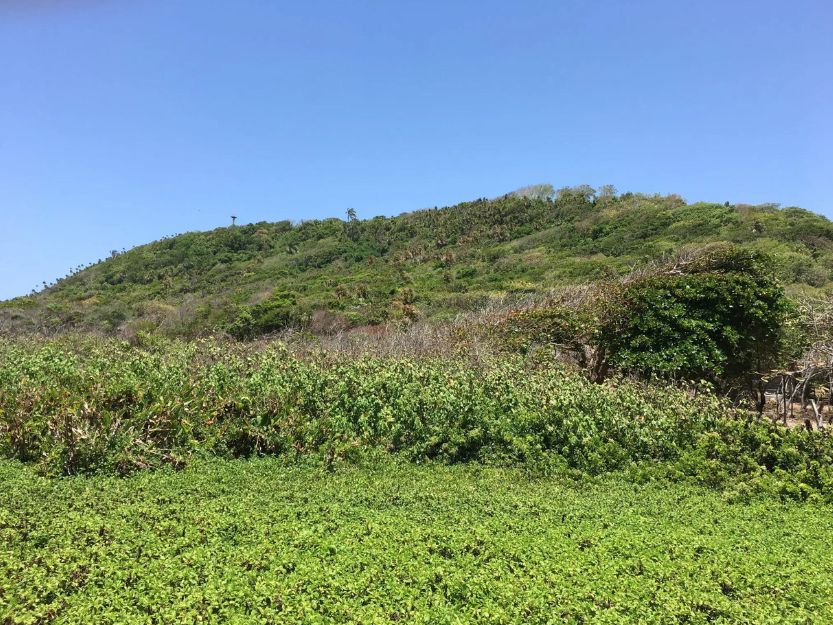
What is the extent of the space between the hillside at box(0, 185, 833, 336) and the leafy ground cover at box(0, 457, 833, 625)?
42.0 ft

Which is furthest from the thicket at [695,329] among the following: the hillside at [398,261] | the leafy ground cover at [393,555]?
the leafy ground cover at [393,555]

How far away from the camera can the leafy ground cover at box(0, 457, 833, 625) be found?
2.95 m

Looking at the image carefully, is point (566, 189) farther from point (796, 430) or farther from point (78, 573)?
point (78, 573)

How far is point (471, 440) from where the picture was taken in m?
6.46

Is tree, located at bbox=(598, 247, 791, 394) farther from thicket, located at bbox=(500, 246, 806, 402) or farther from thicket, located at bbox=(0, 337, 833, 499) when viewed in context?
thicket, located at bbox=(0, 337, 833, 499)

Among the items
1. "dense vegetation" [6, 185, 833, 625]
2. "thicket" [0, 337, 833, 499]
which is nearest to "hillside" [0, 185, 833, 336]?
"dense vegetation" [6, 185, 833, 625]

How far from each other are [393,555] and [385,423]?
318 cm

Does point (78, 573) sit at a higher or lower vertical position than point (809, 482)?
higher

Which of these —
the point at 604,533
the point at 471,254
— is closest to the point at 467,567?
the point at 604,533

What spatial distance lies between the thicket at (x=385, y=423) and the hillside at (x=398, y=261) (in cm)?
1025

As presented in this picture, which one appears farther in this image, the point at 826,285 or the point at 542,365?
the point at 826,285

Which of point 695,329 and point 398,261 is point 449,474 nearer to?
point 695,329

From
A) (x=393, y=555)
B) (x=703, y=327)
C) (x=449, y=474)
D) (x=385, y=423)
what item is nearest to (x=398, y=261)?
(x=703, y=327)

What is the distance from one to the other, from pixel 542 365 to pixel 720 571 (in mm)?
6316
